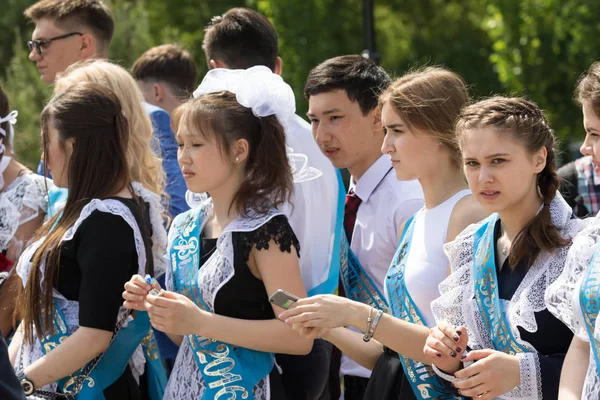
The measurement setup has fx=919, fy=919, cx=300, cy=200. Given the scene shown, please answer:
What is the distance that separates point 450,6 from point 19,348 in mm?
18994

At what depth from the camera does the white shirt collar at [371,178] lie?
4098 mm

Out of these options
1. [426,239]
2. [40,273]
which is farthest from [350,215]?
[40,273]

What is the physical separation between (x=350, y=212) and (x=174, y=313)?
4.02 feet

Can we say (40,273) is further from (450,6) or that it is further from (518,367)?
(450,6)

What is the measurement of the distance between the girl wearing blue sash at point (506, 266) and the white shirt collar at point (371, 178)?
94cm

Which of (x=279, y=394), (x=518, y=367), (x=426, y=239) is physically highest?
(x=426, y=239)

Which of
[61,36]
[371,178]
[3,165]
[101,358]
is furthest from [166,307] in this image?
[61,36]

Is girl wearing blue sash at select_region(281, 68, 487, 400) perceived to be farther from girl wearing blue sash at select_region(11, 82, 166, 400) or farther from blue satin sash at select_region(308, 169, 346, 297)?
girl wearing blue sash at select_region(11, 82, 166, 400)

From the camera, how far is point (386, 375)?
11.0ft

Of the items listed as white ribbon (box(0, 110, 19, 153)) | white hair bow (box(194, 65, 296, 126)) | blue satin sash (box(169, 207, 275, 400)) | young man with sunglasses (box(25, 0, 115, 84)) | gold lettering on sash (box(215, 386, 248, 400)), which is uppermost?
young man with sunglasses (box(25, 0, 115, 84))

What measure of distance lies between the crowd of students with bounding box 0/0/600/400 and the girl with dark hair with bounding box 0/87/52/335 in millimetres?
11

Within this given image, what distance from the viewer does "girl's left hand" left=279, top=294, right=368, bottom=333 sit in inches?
117

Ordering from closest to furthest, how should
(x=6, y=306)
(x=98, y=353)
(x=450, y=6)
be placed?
1. (x=98, y=353)
2. (x=6, y=306)
3. (x=450, y=6)

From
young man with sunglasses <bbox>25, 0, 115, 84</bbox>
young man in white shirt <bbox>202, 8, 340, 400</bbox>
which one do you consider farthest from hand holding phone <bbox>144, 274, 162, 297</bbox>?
young man with sunglasses <bbox>25, 0, 115, 84</bbox>
